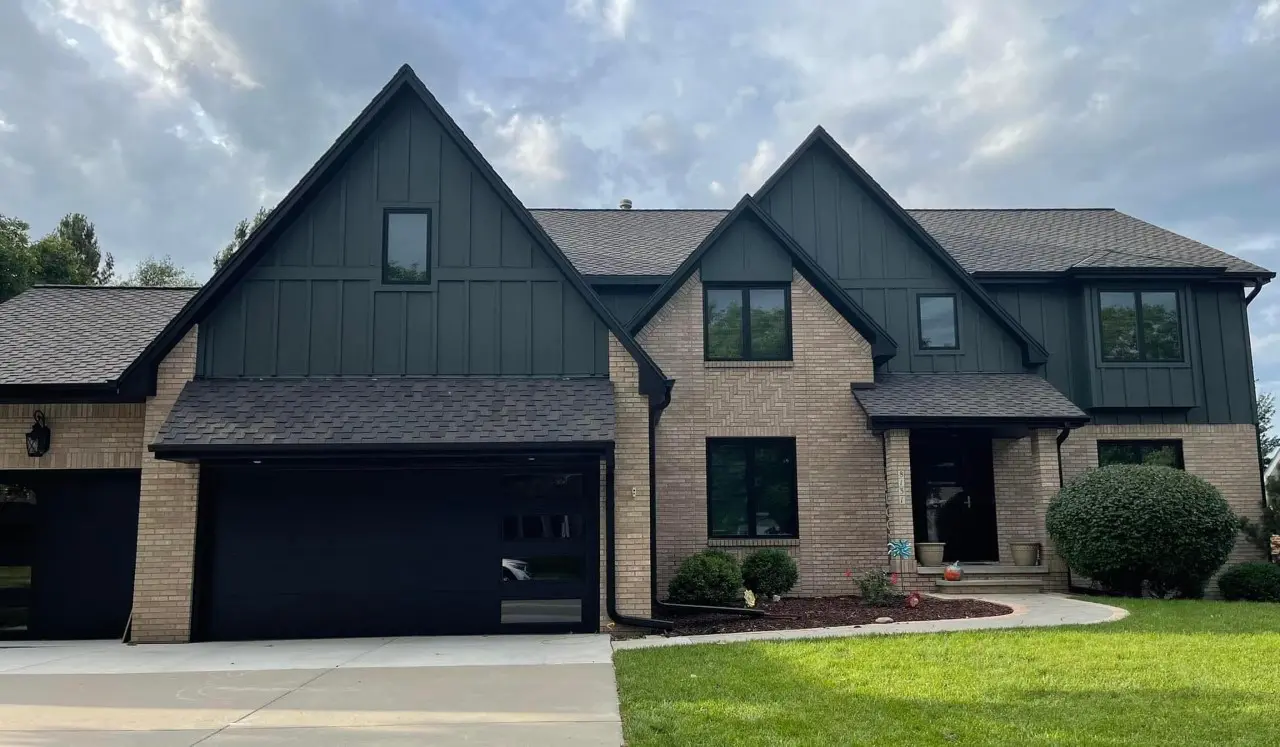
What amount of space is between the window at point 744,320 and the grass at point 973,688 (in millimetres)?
7285

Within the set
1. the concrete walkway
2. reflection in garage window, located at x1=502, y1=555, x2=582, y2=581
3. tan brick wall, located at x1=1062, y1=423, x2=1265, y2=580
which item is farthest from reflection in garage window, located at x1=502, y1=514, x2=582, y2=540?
tan brick wall, located at x1=1062, y1=423, x2=1265, y2=580

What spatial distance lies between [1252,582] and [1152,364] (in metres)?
4.65

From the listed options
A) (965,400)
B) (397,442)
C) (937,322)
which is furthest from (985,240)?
(397,442)

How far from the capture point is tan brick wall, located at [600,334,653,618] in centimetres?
1220

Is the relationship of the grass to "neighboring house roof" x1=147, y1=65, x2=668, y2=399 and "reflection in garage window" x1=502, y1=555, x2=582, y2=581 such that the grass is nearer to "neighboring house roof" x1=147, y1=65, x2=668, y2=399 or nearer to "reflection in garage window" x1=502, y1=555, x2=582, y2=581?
"reflection in garage window" x1=502, y1=555, x2=582, y2=581

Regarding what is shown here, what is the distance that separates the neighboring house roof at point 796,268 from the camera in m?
16.4

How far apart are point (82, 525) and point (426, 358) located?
534cm

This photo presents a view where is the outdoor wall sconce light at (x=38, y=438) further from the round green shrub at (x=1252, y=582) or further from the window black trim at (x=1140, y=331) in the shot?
the round green shrub at (x=1252, y=582)

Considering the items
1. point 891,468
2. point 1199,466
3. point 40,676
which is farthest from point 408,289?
point 1199,466

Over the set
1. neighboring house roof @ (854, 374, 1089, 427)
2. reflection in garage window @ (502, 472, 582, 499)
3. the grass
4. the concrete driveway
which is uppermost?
neighboring house roof @ (854, 374, 1089, 427)

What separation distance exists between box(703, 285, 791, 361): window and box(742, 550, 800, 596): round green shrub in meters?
3.81

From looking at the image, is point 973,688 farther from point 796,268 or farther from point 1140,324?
point 1140,324

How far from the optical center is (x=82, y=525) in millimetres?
12664

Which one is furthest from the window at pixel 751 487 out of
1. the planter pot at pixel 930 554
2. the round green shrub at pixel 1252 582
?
the round green shrub at pixel 1252 582
